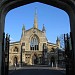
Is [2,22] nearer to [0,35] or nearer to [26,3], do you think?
[0,35]

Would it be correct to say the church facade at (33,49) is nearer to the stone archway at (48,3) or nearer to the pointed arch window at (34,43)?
the pointed arch window at (34,43)

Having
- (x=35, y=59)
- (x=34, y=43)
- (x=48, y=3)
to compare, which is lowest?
(x=35, y=59)

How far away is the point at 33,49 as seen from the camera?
317 ft

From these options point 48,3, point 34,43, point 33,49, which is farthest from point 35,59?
point 48,3

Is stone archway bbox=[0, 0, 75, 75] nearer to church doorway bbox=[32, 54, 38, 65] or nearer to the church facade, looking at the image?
the church facade

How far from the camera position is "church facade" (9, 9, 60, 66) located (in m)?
93.4

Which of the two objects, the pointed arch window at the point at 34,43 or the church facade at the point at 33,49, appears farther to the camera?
the pointed arch window at the point at 34,43

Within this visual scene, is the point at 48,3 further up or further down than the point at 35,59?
further up

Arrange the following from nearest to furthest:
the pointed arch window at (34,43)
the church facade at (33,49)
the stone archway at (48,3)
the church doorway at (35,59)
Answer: the stone archway at (48,3) → the church facade at (33,49) → the church doorway at (35,59) → the pointed arch window at (34,43)

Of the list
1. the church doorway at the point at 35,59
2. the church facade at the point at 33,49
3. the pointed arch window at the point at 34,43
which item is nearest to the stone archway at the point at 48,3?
the church facade at the point at 33,49

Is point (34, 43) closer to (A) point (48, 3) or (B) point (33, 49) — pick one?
(B) point (33, 49)

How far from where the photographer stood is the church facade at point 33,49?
93.4 meters

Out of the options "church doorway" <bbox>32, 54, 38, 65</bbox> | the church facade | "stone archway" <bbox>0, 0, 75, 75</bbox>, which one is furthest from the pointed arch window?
"stone archway" <bbox>0, 0, 75, 75</bbox>

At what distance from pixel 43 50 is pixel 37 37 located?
607 cm
